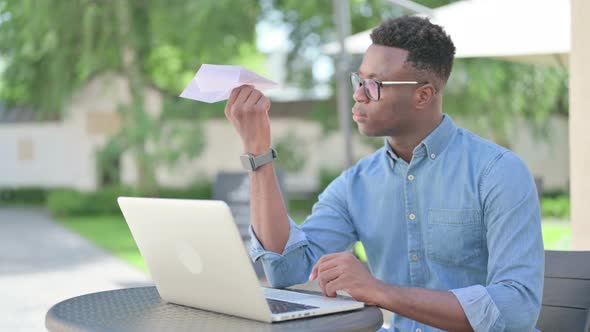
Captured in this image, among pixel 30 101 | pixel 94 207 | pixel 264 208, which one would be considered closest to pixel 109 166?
pixel 94 207

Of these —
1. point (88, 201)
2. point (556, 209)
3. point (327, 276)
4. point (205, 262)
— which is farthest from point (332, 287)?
point (88, 201)

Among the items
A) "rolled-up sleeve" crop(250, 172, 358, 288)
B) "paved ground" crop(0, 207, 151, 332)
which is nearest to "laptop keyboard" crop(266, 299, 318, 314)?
"rolled-up sleeve" crop(250, 172, 358, 288)

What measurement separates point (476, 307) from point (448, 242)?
34 centimetres

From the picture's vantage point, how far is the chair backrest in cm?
290

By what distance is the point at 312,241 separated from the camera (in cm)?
277

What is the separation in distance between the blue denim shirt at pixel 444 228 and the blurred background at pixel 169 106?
10063 millimetres

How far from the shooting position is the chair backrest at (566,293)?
290 centimetres

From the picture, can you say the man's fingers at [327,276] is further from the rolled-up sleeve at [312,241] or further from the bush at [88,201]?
the bush at [88,201]

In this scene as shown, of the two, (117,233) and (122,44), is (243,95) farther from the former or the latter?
(122,44)

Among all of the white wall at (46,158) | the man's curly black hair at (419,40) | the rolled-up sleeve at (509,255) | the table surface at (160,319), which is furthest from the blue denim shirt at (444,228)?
the white wall at (46,158)

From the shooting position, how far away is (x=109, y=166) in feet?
80.3

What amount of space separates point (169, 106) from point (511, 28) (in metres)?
17.4

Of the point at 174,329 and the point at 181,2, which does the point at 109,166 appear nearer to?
the point at 181,2

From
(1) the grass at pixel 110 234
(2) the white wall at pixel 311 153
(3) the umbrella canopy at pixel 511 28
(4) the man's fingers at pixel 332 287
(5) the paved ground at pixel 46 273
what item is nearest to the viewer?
(4) the man's fingers at pixel 332 287
